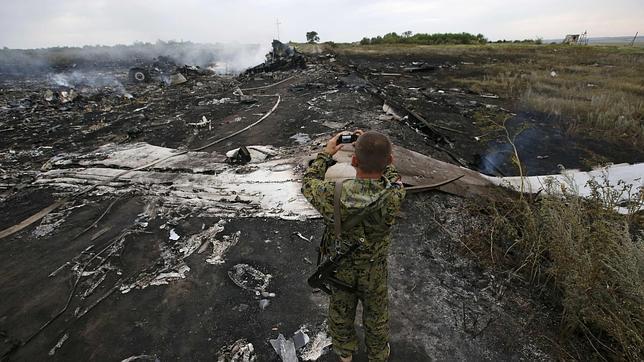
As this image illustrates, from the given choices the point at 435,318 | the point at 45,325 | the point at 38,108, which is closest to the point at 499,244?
the point at 435,318

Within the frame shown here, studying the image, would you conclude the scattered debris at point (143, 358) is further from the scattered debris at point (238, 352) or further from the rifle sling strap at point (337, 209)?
the rifle sling strap at point (337, 209)

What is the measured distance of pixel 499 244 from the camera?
3.47 m

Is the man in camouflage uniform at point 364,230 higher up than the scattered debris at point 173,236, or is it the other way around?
the man in camouflage uniform at point 364,230

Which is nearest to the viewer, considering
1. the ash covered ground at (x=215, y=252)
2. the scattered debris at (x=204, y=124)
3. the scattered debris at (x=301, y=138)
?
the ash covered ground at (x=215, y=252)

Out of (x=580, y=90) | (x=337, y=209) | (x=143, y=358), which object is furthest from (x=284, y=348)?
(x=580, y=90)

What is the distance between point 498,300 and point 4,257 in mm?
4897

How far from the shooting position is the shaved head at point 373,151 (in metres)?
1.64

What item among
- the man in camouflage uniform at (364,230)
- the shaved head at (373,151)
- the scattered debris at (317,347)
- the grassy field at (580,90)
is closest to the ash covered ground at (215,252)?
the scattered debris at (317,347)

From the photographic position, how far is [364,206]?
1.70 meters

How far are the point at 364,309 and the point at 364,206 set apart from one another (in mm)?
758

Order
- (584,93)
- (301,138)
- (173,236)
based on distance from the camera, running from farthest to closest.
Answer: (584,93), (301,138), (173,236)

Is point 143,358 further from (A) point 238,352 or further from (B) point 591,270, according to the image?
(B) point 591,270

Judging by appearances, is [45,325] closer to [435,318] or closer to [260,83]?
[435,318]

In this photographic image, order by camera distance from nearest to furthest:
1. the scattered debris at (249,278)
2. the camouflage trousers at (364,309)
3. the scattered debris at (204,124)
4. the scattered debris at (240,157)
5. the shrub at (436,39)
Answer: the camouflage trousers at (364,309), the scattered debris at (249,278), the scattered debris at (240,157), the scattered debris at (204,124), the shrub at (436,39)
